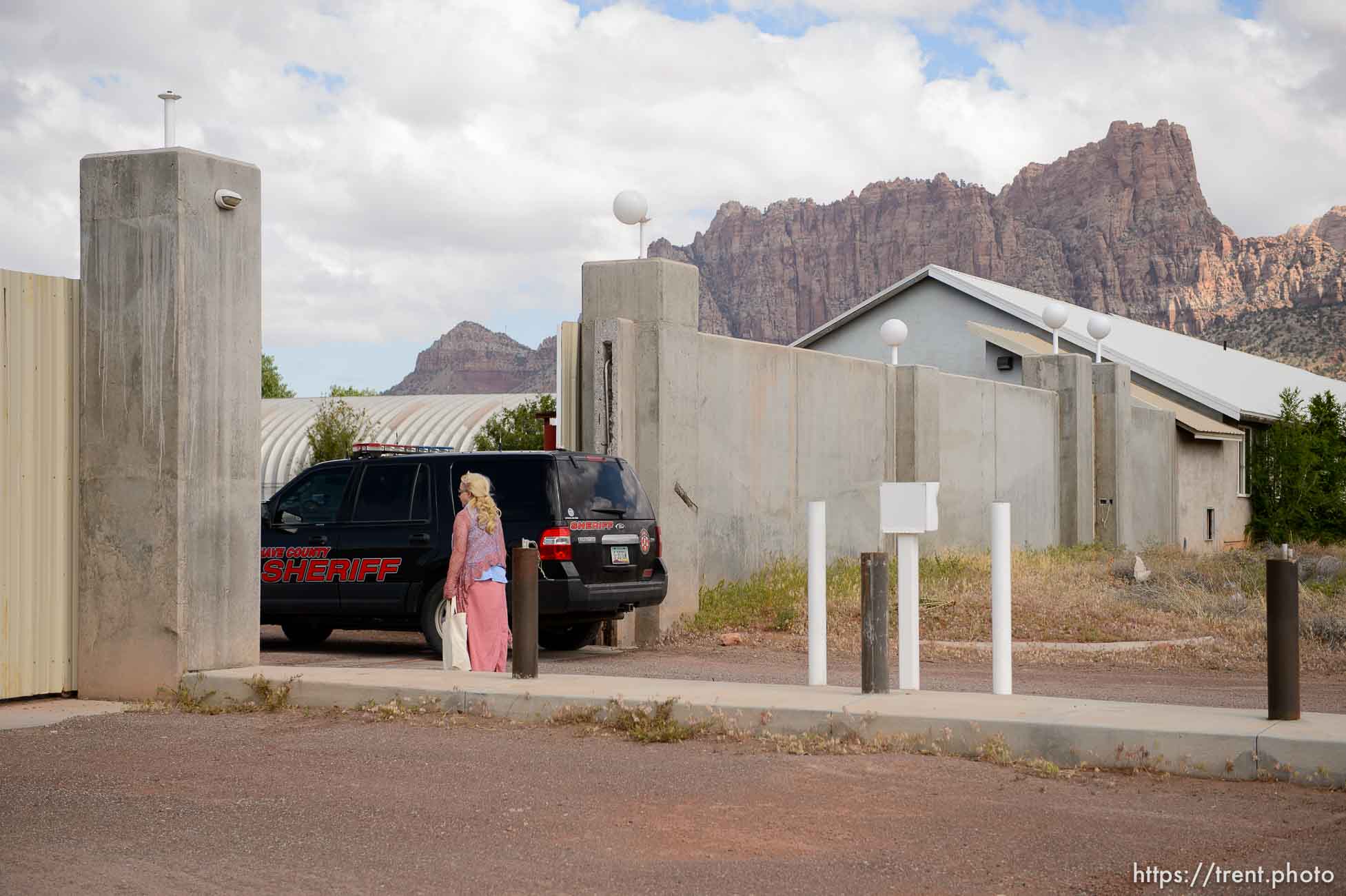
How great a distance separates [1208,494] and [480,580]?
82.3ft

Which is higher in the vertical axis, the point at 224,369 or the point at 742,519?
the point at 224,369

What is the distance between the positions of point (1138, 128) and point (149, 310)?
157 meters

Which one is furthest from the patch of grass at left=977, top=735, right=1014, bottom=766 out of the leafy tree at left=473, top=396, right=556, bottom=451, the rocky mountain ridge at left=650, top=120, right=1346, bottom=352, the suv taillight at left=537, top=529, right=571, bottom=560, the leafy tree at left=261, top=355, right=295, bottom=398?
the rocky mountain ridge at left=650, top=120, right=1346, bottom=352

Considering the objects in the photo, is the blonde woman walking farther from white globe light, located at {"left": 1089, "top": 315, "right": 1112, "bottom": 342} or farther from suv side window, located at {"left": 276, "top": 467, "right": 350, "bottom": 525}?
white globe light, located at {"left": 1089, "top": 315, "right": 1112, "bottom": 342}

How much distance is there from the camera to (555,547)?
12961mm

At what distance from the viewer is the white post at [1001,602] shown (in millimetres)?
9273

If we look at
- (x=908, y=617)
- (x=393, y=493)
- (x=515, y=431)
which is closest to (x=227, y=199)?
(x=393, y=493)

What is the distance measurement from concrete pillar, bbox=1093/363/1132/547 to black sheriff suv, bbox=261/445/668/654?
16.0m

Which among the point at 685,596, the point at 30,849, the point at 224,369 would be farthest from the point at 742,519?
the point at 30,849

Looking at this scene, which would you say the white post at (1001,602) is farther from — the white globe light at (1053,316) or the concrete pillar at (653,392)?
the white globe light at (1053,316)

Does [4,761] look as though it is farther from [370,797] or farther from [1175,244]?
[1175,244]

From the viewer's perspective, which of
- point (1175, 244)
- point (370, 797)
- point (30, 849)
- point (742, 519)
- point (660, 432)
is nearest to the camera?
point (30, 849)

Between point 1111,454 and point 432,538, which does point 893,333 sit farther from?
point 432,538

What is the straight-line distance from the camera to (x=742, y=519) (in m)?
17.1
